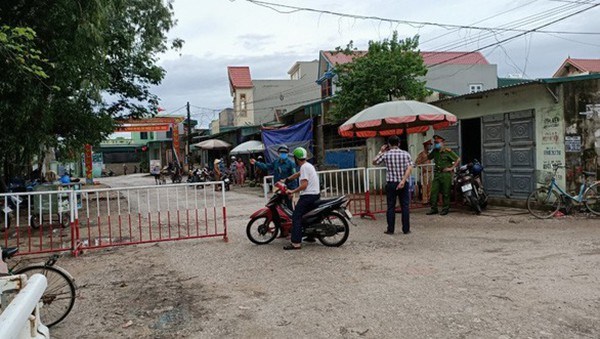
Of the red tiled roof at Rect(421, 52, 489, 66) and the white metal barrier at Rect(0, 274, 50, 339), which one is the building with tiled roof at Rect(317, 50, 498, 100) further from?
the white metal barrier at Rect(0, 274, 50, 339)

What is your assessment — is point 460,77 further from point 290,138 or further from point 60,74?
point 60,74

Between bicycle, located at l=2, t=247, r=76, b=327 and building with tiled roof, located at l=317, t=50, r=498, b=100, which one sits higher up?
building with tiled roof, located at l=317, t=50, r=498, b=100

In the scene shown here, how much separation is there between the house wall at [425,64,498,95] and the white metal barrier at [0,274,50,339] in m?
20.9

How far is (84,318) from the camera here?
4.43 metres

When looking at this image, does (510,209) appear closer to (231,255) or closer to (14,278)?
(231,255)

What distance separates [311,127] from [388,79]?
5737 mm

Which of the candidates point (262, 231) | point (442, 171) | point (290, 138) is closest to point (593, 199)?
point (442, 171)

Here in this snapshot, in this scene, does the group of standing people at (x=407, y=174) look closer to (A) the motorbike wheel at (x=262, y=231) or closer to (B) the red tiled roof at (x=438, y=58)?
(A) the motorbike wheel at (x=262, y=231)

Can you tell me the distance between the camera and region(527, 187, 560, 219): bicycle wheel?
30.3 feet

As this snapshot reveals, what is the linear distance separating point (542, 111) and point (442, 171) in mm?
2456

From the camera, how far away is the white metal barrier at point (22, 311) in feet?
4.82

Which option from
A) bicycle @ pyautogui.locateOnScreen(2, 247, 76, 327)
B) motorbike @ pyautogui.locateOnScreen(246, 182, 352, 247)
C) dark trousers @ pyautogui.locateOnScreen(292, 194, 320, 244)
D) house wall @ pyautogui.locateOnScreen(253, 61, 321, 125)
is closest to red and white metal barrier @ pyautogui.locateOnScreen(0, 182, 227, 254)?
motorbike @ pyautogui.locateOnScreen(246, 182, 352, 247)

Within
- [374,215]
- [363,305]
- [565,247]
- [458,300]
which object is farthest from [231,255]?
[565,247]

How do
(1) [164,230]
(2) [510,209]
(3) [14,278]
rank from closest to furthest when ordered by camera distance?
(3) [14,278] < (1) [164,230] < (2) [510,209]
